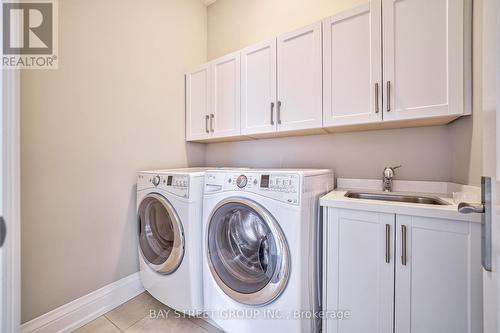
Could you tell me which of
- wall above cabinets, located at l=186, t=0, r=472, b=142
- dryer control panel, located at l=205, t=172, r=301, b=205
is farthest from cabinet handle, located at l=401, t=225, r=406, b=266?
wall above cabinets, located at l=186, t=0, r=472, b=142

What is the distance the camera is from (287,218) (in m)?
1.08

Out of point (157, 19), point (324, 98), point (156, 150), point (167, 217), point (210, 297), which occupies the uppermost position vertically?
point (157, 19)

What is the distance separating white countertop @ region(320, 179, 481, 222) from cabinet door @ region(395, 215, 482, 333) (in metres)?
0.03

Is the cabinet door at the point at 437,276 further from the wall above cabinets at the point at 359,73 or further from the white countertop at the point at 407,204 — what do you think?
the wall above cabinets at the point at 359,73

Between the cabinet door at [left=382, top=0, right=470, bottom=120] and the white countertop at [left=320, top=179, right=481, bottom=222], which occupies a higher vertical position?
the cabinet door at [left=382, top=0, right=470, bottom=120]

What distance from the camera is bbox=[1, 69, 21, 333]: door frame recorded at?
36.3 inches

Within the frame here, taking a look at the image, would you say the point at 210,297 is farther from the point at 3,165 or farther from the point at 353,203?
the point at 3,165

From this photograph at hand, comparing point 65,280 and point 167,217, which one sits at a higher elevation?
point 167,217

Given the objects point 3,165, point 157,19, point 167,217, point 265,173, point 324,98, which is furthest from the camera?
point 157,19

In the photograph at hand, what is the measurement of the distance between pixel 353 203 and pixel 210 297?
1.04m

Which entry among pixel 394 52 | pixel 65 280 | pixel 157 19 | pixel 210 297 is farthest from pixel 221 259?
pixel 157 19

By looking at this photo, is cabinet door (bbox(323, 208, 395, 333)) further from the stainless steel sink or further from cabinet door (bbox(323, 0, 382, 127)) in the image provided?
cabinet door (bbox(323, 0, 382, 127))

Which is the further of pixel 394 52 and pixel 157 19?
pixel 157 19

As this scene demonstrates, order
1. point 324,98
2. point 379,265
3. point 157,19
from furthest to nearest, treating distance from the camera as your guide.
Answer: point 157,19 < point 324,98 < point 379,265
